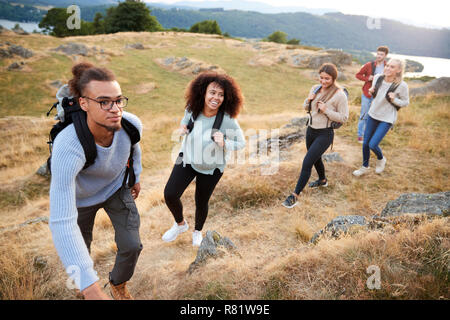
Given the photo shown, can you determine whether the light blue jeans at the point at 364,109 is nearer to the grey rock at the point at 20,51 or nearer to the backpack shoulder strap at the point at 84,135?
the backpack shoulder strap at the point at 84,135

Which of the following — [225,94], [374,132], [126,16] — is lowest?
[374,132]

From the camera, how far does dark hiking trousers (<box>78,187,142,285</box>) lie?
7.71 feet

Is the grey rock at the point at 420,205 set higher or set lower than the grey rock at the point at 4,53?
lower

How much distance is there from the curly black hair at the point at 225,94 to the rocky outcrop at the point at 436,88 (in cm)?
1307

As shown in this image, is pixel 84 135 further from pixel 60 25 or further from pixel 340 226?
pixel 60 25

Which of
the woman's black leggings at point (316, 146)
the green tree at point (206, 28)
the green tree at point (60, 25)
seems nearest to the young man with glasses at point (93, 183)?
the woman's black leggings at point (316, 146)

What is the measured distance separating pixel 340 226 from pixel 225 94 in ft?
7.17

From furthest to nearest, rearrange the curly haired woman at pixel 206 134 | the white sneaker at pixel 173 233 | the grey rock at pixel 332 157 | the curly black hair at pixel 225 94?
the grey rock at pixel 332 157 → the white sneaker at pixel 173 233 → the curly black hair at pixel 225 94 → the curly haired woman at pixel 206 134

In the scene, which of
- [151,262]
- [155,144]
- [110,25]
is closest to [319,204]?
[151,262]

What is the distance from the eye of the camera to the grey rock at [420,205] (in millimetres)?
2981

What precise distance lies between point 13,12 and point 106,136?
612 ft

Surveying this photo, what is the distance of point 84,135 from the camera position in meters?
1.85

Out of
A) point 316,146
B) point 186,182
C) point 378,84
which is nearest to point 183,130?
point 186,182

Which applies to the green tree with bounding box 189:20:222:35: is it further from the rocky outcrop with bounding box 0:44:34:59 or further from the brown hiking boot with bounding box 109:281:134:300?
the brown hiking boot with bounding box 109:281:134:300
